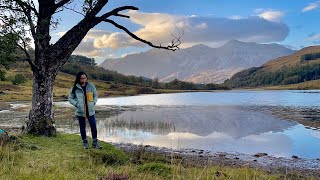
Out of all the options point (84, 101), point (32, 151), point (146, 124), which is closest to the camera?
point (32, 151)

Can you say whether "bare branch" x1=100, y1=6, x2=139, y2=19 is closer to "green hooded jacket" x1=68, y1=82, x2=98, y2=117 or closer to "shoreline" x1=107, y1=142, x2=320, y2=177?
"green hooded jacket" x1=68, y1=82, x2=98, y2=117

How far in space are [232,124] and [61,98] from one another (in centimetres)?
8415

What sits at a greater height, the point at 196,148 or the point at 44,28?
the point at 44,28

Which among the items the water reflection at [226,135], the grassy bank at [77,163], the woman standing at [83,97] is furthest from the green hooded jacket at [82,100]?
the water reflection at [226,135]

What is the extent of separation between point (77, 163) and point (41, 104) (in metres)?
6.50

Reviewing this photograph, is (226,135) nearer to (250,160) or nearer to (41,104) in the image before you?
(250,160)

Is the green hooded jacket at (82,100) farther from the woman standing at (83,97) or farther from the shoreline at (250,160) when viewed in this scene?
the shoreline at (250,160)

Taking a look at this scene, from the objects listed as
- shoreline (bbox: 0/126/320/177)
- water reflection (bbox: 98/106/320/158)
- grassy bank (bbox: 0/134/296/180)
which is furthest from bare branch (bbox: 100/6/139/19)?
water reflection (bbox: 98/106/320/158)

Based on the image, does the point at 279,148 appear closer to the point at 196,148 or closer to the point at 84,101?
the point at 196,148

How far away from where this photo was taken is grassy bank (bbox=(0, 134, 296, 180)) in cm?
913

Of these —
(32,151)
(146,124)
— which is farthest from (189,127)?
(32,151)

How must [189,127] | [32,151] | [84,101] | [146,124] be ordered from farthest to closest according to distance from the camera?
[146,124]
[189,127]
[84,101]
[32,151]

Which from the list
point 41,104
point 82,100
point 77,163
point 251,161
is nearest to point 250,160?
point 251,161

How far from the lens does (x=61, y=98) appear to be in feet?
377
